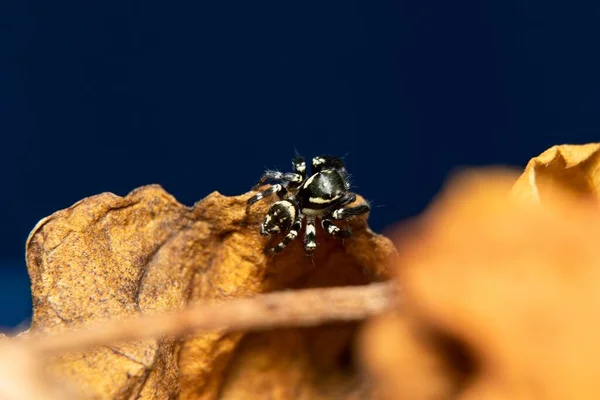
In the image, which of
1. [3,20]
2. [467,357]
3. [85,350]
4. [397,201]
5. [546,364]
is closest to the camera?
[546,364]

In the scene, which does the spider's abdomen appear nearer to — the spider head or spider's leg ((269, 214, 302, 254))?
the spider head

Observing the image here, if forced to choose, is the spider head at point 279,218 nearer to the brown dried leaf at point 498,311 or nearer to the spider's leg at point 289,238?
the spider's leg at point 289,238

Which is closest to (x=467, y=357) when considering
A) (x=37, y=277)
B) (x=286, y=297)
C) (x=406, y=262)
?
(x=406, y=262)

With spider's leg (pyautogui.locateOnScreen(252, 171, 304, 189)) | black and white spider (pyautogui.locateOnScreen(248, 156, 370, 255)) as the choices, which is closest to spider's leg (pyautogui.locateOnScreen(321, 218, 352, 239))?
black and white spider (pyautogui.locateOnScreen(248, 156, 370, 255))

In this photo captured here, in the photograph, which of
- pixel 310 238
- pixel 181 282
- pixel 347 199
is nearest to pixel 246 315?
pixel 181 282

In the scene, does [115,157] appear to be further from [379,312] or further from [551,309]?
[551,309]

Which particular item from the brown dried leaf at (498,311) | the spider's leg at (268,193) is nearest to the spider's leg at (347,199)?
the spider's leg at (268,193)
